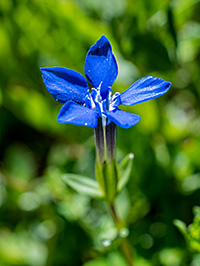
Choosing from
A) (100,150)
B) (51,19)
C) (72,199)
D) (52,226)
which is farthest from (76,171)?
(51,19)

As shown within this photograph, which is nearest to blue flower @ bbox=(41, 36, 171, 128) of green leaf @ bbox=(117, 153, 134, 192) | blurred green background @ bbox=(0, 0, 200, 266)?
green leaf @ bbox=(117, 153, 134, 192)

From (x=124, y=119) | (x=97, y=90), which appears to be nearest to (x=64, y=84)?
(x=97, y=90)

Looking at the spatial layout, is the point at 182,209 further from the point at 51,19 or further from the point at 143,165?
the point at 51,19

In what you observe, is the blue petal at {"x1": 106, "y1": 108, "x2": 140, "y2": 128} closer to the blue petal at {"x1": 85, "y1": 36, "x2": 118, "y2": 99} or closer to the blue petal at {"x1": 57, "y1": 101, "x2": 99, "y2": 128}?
the blue petal at {"x1": 57, "y1": 101, "x2": 99, "y2": 128}

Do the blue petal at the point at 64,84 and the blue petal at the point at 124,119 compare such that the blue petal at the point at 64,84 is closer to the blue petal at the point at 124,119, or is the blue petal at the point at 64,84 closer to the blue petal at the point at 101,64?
the blue petal at the point at 101,64

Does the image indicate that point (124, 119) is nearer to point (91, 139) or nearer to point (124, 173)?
point (124, 173)

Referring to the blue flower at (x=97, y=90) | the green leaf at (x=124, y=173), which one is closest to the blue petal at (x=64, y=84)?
the blue flower at (x=97, y=90)

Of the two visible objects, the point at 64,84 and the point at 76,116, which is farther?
the point at 64,84

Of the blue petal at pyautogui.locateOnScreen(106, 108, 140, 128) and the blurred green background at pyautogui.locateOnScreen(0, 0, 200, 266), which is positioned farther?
the blurred green background at pyautogui.locateOnScreen(0, 0, 200, 266)
